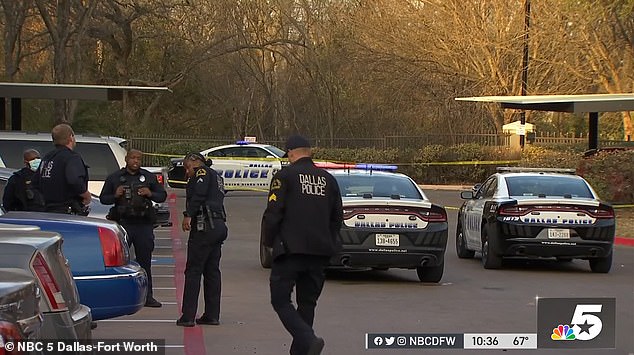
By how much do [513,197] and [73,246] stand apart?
8.82m

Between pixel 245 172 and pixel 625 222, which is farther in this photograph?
pixel 245 172

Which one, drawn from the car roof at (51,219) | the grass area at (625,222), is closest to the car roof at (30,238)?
the car roof at (51,219)

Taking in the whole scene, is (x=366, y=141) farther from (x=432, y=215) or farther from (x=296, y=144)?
(x=296, y=144)

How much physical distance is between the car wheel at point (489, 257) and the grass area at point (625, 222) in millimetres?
6616

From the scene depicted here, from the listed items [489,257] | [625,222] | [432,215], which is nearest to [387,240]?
[432,215]

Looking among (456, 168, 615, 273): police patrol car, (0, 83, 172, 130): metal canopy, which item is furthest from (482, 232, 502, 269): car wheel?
(0, 83, 172, 130): metal canopy

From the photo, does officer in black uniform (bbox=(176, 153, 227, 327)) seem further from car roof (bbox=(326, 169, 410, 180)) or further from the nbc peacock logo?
car roof (bbox=(326, 169, 410, 180))

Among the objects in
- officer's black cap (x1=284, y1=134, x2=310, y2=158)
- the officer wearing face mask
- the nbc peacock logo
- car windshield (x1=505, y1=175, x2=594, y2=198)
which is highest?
officer's black cap (x1=284, y1=134, x2=310, y2=158)

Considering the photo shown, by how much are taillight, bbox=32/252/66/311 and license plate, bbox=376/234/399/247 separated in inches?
337

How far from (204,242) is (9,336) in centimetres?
661

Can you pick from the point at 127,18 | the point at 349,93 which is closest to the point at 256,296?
the point at 127,18

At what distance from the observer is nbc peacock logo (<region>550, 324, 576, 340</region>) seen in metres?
9.98

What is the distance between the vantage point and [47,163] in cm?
1125

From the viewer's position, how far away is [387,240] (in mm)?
14000
